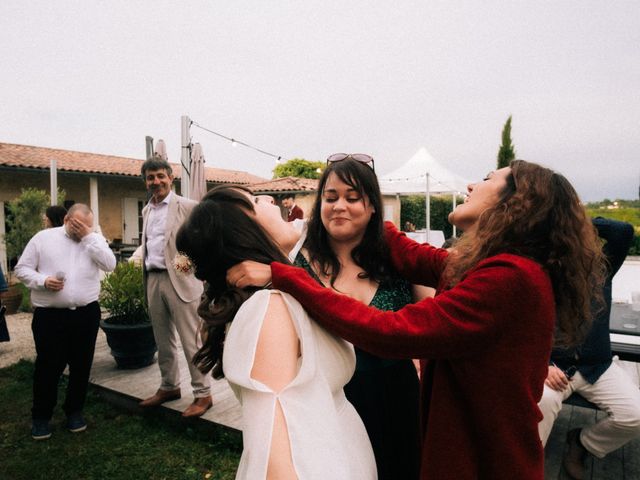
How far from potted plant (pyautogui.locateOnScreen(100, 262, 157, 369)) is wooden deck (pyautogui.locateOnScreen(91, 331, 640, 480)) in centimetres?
18

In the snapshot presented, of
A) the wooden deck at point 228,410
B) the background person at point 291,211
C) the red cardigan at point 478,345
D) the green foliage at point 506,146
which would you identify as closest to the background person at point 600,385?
the wooden deck at point 228,410

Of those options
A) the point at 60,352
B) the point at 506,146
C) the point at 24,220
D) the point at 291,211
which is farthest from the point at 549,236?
the point at 506,146

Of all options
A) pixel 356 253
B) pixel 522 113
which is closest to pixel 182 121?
pixel 356 253

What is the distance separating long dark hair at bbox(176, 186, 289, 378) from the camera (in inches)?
45.1

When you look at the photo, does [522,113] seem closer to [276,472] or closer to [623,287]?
[623,287]

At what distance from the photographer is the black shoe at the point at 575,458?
269 cm

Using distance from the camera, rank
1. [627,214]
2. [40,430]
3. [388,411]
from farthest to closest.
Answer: [627,214] → [40,430] → [388,411]

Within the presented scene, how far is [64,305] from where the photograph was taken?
339 cm

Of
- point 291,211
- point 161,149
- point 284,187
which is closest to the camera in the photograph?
point 161,149

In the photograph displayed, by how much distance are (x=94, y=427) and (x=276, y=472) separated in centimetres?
378

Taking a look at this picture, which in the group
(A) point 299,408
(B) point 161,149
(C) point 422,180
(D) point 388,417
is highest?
(C) point 422,180

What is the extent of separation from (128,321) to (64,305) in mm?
1179

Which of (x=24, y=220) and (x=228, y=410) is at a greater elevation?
(x=24, y=220)

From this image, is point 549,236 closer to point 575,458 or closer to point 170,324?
point 575,458
